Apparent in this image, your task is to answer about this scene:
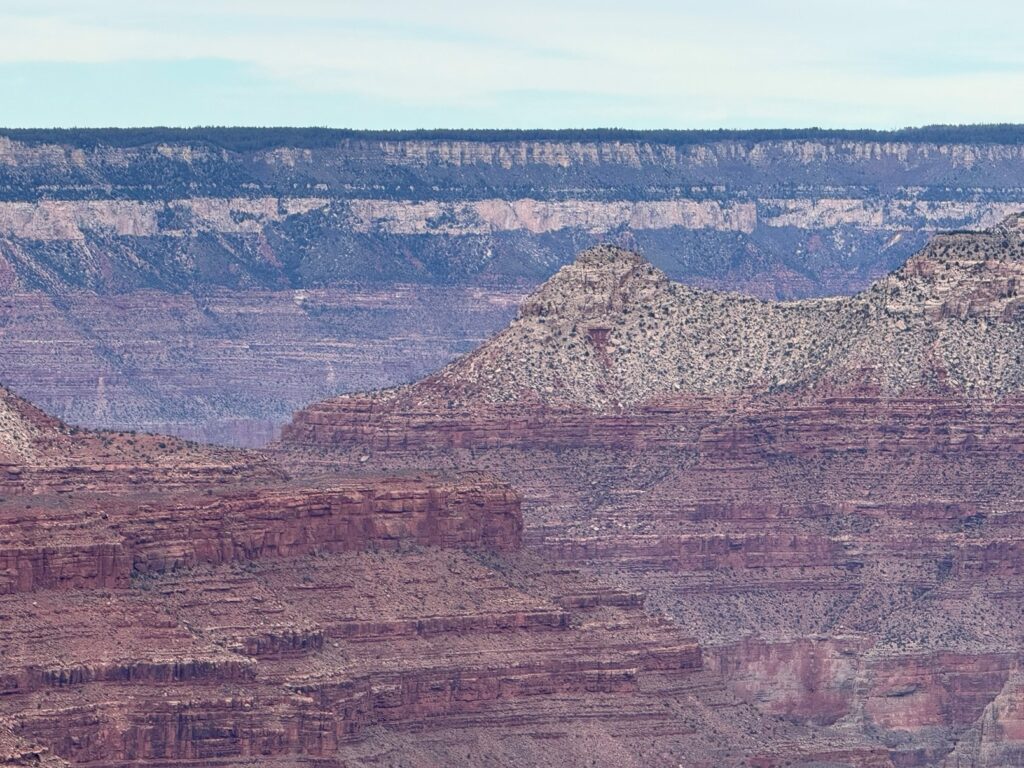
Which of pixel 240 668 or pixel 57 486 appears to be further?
pixel 57 486

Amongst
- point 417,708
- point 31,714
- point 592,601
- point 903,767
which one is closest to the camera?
point 31,714

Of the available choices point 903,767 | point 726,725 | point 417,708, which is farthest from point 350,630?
point 903,767

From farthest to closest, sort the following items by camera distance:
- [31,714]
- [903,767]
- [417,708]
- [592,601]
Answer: [903,767], [592,601], [417,708], [31,714]

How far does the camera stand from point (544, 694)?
173 m

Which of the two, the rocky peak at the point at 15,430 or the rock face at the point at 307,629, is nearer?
the rock face at the point at 307,629

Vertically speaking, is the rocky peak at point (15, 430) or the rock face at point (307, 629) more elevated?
the rocky peak at point (15, 430)

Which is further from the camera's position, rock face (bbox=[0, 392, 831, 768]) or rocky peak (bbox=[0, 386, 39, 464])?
rocky peak (bbox=[0, 386, 39, 464])

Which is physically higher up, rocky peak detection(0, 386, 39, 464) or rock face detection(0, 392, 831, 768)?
rocky peak detection(0, 386, 39, 464)

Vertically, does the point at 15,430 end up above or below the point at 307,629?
above

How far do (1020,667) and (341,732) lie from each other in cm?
4247

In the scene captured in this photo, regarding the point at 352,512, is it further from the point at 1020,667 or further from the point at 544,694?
the point at 1020,667

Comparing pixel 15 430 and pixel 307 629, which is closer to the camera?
pixel 307 629

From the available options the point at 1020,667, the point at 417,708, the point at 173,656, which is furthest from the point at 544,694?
the point at 1020,667

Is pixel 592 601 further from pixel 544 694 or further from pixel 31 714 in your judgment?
pixel 31 714
